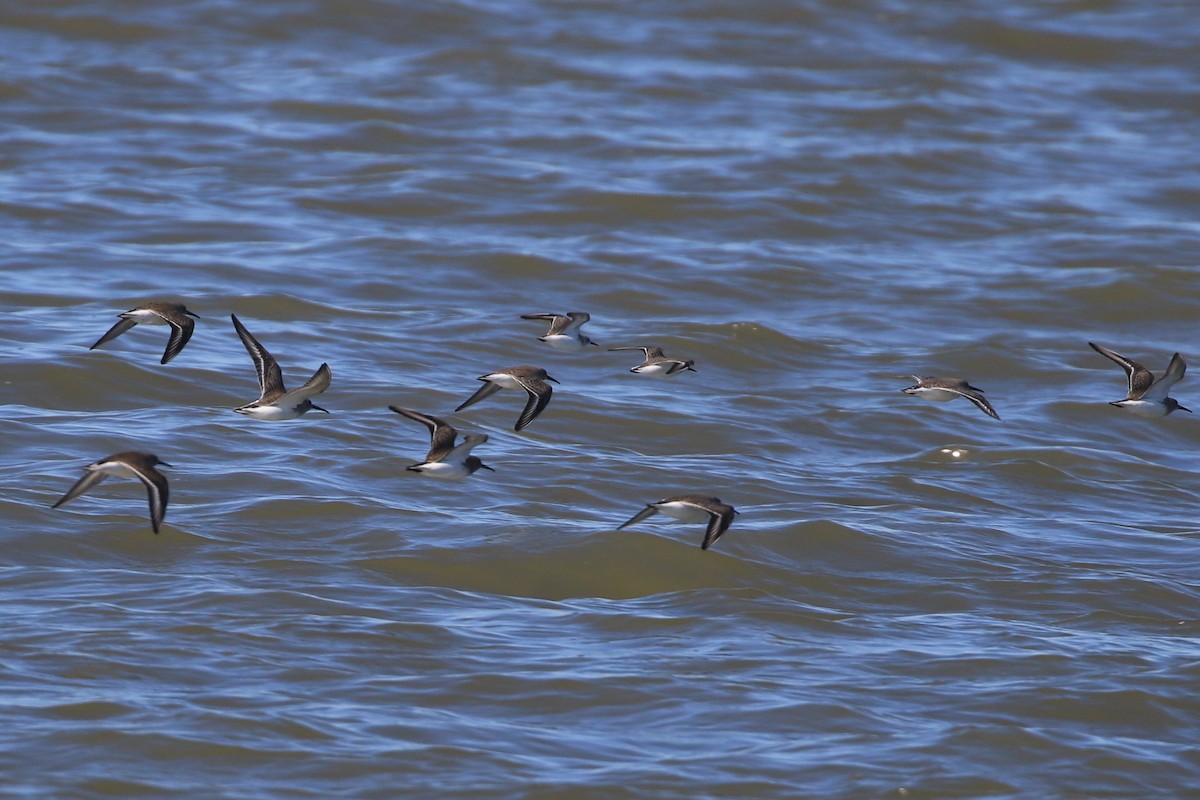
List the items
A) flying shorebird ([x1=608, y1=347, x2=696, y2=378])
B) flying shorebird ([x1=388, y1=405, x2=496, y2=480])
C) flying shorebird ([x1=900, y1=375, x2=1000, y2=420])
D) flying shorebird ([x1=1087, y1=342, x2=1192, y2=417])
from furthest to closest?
flying shorebird ([x1=608, y1=347, x2=696, y2=378])
flying shorebird ([x1=1087, y1=342, x2=1192, y2=417])
flying shorebird ([x1=900, y1=375, x2=1000, y2=420])
flying shorebird ([x1=388, y1=405, x2=496, y2=480])

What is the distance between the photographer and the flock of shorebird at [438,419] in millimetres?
8633

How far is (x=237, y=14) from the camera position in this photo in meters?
27.1

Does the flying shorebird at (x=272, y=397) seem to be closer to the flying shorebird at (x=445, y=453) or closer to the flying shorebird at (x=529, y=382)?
the flying shorebird at (x=445, y=453)

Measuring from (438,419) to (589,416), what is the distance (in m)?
3.43

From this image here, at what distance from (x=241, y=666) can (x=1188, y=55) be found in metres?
24.6

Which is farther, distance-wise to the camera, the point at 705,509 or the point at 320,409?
the point at 320,409

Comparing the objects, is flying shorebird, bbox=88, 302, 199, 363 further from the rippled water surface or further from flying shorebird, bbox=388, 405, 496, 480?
flying shorebird, bbox=388, 405, 496, 480

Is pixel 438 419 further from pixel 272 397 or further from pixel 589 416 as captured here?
pixel 589 416

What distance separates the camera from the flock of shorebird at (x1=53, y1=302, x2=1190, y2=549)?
8633 millimetres

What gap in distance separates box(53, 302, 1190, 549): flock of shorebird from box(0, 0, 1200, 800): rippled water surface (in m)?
0.81

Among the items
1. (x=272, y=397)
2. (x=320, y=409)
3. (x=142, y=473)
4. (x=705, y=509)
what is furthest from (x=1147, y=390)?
(x=142, y=473)

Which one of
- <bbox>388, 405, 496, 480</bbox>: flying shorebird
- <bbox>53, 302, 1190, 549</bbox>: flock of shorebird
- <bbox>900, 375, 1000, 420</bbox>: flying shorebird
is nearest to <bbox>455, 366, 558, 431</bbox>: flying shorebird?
<bbox>53, 302, 1190, 549</bbox>: flock of shorebird

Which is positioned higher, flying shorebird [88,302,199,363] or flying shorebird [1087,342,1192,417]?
flying shorebird [88,302,199,363]

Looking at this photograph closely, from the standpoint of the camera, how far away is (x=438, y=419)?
10.5m
